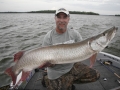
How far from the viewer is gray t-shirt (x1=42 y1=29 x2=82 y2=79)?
3.16m

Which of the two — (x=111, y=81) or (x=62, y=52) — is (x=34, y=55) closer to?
(x=62, y=52)

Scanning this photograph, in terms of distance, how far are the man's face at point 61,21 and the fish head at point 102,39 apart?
0.87m

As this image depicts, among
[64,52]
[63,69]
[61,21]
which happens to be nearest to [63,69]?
[63,69]

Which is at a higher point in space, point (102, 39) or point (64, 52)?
point (102, 39)

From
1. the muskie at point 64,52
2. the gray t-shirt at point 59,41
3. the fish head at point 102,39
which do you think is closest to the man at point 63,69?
the gray t-shirt at point 59,41

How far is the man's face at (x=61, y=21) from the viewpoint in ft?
10.6

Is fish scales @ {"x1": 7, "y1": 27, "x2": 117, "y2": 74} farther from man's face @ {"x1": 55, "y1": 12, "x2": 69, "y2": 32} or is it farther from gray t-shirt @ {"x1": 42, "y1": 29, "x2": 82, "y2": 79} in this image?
man's face @ {"x1": 55, "y1": 12, "x2": 69, "y2": 32}

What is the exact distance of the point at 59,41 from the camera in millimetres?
3277

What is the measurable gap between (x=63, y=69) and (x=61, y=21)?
1.17 meters

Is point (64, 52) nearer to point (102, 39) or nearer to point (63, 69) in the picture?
point (63, 69)

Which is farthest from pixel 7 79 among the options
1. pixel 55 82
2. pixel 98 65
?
pixel 98 65

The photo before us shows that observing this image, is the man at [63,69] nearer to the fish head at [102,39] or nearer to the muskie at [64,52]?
the muskie at [64,52]

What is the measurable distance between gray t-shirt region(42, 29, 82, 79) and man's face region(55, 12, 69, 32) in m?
0.17

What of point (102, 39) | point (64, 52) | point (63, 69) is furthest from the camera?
point (63, 69)
